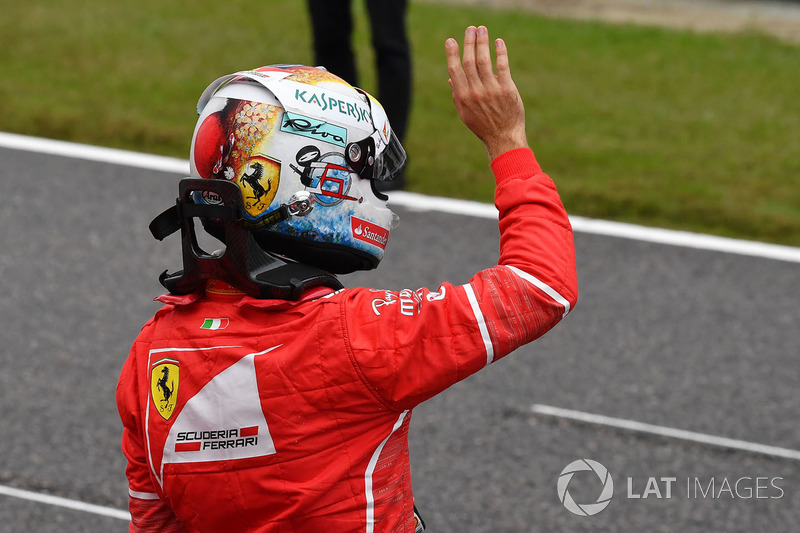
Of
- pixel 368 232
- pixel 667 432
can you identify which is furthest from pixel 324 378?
pixel 667 432

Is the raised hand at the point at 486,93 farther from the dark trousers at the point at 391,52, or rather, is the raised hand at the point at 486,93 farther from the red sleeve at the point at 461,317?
the dark trousers at the point at 391,52

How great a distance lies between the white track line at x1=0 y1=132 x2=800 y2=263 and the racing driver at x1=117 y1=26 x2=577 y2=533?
4458mm

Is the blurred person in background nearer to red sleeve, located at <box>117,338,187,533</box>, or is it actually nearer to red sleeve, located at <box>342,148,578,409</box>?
red sleeve, located at <box>117,338,187,533</box>

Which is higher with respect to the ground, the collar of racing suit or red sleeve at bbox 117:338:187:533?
the collar of racing suit

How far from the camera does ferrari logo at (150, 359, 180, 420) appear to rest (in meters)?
1.99

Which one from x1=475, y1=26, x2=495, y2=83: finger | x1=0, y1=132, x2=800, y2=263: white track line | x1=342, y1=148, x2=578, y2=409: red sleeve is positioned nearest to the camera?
x1=342, y1=148, x2=578, y2=409: red sleeve

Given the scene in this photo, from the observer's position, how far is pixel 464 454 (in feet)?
14.2

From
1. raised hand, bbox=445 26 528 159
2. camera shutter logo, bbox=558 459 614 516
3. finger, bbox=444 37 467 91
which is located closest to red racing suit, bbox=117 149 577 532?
raised hand, bbox=445 26 528 159

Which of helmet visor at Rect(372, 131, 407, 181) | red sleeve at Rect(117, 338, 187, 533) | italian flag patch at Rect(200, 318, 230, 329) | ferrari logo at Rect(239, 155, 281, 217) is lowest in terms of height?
red sleeve at Rect(117, 338, 187, 533)

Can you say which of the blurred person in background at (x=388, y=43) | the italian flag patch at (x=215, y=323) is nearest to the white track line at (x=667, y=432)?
the blurred person in background at (x=388, y=43)

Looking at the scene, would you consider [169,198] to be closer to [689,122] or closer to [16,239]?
[16,239]

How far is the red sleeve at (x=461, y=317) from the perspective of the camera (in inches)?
75.0

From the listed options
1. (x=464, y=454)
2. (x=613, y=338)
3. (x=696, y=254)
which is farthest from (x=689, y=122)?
(x=464, y=454)

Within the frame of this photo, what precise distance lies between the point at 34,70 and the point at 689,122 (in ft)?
15.4
